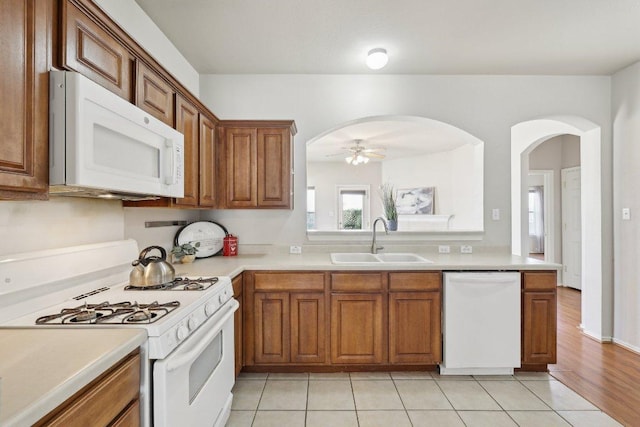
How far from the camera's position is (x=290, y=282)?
2.52 metres

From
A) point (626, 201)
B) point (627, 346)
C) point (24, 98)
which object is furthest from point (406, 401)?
point (626, 201)

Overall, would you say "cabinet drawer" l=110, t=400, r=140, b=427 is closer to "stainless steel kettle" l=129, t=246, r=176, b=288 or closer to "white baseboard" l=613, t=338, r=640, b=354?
"stainless steel kettle" l=129, t=246, r=176, b=288

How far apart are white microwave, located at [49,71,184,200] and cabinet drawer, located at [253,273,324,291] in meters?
1.08

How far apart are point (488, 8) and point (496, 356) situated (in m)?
2.47

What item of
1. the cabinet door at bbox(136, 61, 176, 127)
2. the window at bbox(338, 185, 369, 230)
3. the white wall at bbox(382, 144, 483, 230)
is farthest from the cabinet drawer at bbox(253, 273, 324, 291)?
the window at bbox(338, 185, 369, 230)

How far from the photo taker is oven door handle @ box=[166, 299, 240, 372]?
1.22m

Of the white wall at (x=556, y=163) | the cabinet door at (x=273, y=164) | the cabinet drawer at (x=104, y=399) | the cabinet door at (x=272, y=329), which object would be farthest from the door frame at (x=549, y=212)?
the cabinet drawer at (x=104, y=399)

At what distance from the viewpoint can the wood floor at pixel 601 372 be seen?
216 centimetres

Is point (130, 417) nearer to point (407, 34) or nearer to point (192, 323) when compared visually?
point (192, 323)

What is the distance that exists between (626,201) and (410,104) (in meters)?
2.20

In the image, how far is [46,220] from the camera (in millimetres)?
1511

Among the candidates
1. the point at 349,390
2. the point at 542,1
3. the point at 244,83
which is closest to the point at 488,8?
the point at 542,1

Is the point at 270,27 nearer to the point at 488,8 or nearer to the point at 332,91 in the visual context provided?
the point at 332,91

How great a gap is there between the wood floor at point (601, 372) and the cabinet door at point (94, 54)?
3.36m
